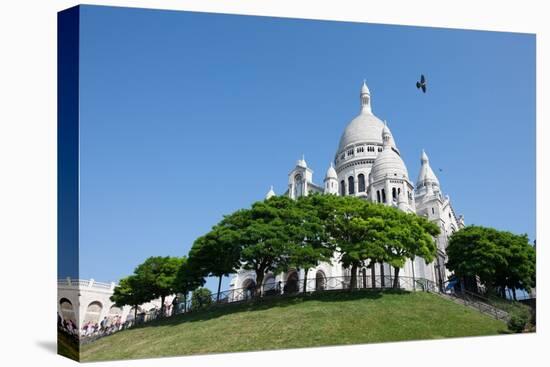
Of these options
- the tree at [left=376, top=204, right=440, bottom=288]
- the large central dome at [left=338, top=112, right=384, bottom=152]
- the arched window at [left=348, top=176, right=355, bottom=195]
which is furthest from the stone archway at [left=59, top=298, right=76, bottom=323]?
the large central dome at [left=338, top=112, right=384, bottom=152]

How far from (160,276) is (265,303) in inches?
276

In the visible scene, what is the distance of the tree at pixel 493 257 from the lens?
3216cm

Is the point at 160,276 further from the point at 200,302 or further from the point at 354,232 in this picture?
the point at 354,232

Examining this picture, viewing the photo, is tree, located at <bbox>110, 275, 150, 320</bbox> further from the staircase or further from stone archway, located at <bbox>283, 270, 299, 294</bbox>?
the staircase

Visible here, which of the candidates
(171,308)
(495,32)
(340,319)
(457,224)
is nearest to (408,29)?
(495,32)

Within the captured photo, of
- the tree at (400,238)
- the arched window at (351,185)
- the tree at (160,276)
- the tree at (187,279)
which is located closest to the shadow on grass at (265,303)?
the tree at (400,238)

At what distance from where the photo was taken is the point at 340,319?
66.4 feet

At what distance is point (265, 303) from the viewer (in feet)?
81.3

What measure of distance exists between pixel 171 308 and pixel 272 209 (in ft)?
21.9

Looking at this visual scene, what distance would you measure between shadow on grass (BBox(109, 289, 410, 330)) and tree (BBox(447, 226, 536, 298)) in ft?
29.1

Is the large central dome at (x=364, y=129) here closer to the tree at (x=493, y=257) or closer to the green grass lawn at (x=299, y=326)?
the tree at (x=493, y=257)

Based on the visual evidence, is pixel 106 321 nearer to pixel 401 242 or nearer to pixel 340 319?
pixel 340 319

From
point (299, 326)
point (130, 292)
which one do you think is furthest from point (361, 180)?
point (299, 326)

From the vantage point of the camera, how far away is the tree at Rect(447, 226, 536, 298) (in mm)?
32156
